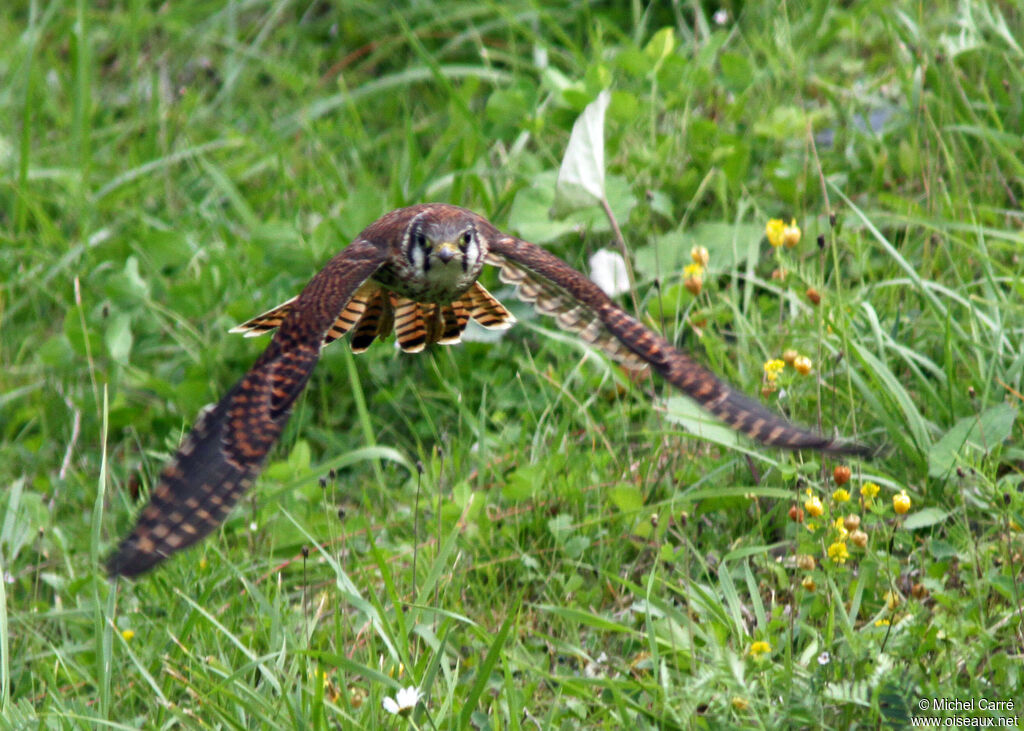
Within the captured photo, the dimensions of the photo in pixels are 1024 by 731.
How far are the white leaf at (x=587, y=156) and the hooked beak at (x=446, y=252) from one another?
1.00 meters

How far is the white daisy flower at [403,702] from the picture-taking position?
10.3ft

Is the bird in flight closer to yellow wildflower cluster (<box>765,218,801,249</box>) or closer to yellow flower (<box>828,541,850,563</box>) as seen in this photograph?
yellow flower (<box>828,541,850,563</box>)

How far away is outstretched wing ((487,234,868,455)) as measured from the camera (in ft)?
10.4

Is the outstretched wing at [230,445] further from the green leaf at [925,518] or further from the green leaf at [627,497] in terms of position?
the green leaf at [925,518]

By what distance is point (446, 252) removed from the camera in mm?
4004

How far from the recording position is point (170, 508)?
2922 mm

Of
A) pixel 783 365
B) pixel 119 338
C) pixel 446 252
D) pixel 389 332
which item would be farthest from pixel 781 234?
pixel 119 338

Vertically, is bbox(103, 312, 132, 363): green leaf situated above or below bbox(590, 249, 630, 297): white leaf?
below

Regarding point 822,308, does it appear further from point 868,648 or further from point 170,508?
point 170,508

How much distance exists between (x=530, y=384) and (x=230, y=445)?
219 centimetres

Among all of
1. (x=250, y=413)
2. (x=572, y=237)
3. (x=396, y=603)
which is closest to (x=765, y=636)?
(x=396, y=603)

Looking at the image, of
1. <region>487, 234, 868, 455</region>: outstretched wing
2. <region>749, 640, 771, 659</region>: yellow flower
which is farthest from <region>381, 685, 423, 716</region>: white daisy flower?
<region>487, 234, 868, 455</region>: outstretched wing

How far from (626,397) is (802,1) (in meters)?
2.54

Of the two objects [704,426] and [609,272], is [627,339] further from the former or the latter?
[609,272]
